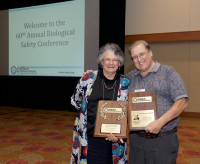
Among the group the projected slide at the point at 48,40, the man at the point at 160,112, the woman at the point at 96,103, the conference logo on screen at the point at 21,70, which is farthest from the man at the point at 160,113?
the conference logo on screen at the point at 21,70

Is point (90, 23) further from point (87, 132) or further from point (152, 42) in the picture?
point (87, 132)

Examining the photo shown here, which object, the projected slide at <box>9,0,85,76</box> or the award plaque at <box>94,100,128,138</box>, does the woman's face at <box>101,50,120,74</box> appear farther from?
the projected slide at <box>9,0,85,76</box>

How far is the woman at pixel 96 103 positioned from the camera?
1767 mm

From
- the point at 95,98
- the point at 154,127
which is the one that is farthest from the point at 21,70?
the point at 154,127

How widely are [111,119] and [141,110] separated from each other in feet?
0.78

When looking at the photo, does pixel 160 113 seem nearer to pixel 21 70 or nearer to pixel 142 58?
pixel 142 58

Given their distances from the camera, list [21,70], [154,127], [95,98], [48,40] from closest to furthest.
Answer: [154,127] < [95,98] < [48,40] < [21,70]

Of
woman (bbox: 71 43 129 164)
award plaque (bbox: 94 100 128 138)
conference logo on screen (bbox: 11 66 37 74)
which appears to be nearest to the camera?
award plaque (bbox: 94 100 128 138)

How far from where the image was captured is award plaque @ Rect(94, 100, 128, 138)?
149cm

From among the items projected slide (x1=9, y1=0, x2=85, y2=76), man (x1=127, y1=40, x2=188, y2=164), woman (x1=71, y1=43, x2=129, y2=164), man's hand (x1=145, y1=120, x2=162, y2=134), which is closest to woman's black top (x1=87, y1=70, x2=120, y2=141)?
woman (x1=71, y1=43, x2=129, y2=164)

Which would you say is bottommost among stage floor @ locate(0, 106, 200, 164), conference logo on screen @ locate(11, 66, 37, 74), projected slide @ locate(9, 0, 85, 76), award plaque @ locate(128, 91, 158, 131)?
stage floor @ locate(0, 106, 200, 164)

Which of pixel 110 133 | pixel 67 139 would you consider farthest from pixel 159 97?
pixel 67 139

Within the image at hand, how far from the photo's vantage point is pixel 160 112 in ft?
4.80

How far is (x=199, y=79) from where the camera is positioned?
5.62m
